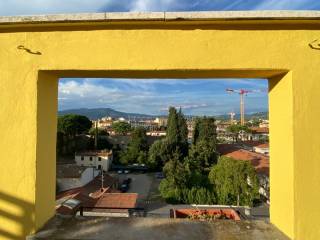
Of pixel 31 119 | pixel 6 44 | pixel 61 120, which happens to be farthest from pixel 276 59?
pixel 61 120

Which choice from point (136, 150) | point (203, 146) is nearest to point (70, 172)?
point (203, 146)

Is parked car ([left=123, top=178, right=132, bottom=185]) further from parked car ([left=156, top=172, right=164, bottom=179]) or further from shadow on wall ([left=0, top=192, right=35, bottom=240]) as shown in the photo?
shadow on wall ([left=0, top=192, right=35, bottom=240])

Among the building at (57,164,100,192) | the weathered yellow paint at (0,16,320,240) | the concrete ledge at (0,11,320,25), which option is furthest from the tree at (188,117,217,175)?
the concrete ledge at (0,11,320,25)

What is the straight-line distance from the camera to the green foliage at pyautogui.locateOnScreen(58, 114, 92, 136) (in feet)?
166

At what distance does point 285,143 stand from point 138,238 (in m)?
1.23

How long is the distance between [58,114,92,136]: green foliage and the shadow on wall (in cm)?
4842

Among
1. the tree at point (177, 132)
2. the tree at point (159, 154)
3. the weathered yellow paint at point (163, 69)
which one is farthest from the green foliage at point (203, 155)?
the weathered yellow paint at point (163, 69)

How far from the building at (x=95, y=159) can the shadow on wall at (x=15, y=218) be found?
44.7m

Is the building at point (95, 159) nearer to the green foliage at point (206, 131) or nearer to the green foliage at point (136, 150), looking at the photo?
the green foliage at point (136, 150)

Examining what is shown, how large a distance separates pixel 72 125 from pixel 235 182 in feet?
104

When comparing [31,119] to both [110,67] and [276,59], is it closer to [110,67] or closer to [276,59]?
[110,67]

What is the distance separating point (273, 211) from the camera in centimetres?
261

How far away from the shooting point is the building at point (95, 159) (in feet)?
153

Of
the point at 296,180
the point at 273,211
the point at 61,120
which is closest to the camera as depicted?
the point at 296,180
